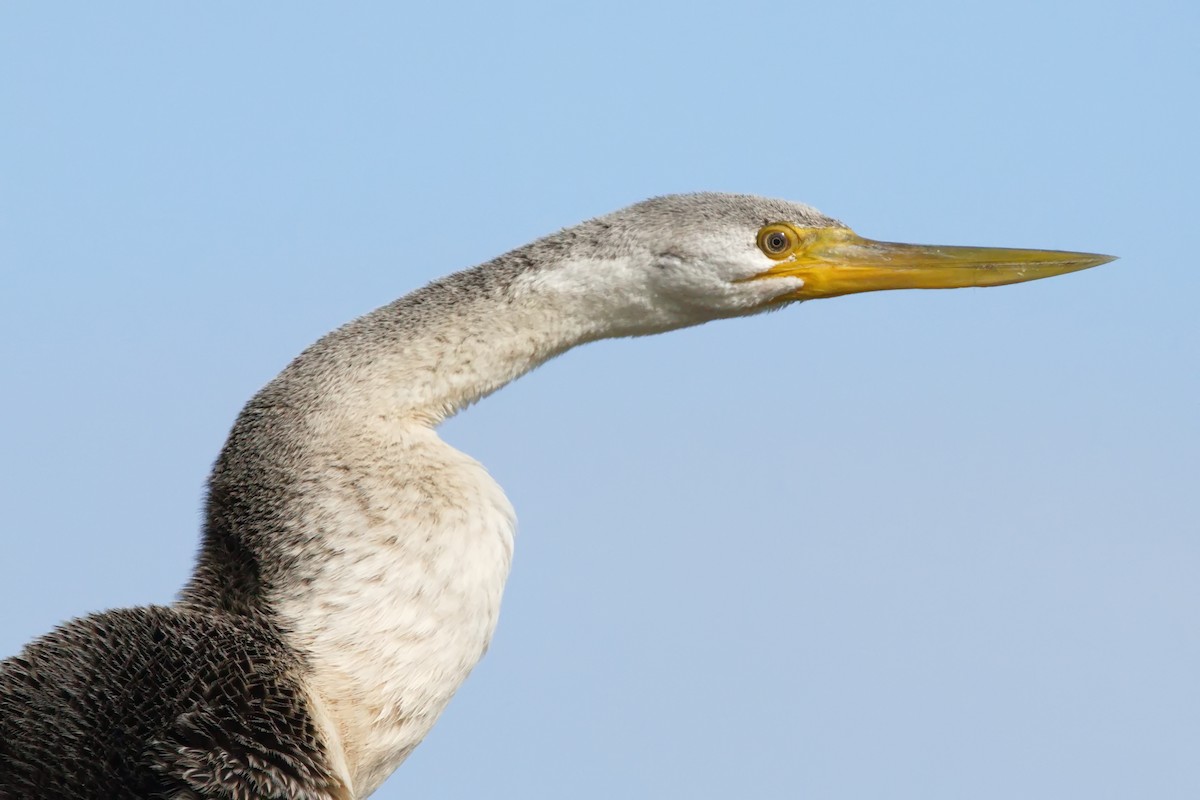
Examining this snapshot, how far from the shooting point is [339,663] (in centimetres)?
509

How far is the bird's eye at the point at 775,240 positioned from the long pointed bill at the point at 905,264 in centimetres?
7

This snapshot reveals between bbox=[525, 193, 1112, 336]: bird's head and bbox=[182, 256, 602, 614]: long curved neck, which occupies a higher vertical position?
bbox=[525, 193, 1112, 336]: bird's head

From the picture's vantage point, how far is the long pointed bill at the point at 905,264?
6.06 meters

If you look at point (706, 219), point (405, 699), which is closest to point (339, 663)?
point (405, 699)

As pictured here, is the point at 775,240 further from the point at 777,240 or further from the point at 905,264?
the point at 905,264

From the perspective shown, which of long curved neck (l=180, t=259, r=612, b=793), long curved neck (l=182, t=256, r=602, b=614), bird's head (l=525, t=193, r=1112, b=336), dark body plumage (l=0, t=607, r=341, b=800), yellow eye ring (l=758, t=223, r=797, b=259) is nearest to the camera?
dark body plumage (l=0, t=607, r=341, b=800)

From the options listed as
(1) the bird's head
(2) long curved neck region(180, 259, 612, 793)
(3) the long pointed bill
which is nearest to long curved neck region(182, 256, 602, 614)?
(2) long curved neck region(180, 259, 612, 793)

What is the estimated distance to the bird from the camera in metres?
4.88

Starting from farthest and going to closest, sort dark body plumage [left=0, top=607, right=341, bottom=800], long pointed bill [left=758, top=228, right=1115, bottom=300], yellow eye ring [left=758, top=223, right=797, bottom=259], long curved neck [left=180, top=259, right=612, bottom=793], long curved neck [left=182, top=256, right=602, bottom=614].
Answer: long pointed bill [left=758, top=228, right=1115, bottom=300]
yellow eye ring [left=758, top=223, right=797, bottom=259]
long curved neck [left=182, top=256, right=602, bottom=614]
long curved neck [left=180, top=259, right=612, bottom=793]
dark body plumage [left=0, top=607, right=341, bottom=800]

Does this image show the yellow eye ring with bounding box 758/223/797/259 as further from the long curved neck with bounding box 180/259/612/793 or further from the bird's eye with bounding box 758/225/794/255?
the long curved neck with bounding box 180/259/612/793

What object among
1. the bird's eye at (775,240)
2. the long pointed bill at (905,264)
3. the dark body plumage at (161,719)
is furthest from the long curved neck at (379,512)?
the long pointed bill at (905,264)

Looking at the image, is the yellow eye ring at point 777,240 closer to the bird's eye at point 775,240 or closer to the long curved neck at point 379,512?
the bird's eye at point 775,240

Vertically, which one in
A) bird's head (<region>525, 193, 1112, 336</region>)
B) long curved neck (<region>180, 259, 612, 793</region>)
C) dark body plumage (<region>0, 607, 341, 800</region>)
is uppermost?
bird's head (<region>525, 193, 1112, 336</region>)

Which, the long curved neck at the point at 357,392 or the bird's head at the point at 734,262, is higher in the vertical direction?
the bird's head at the point at 734,262
